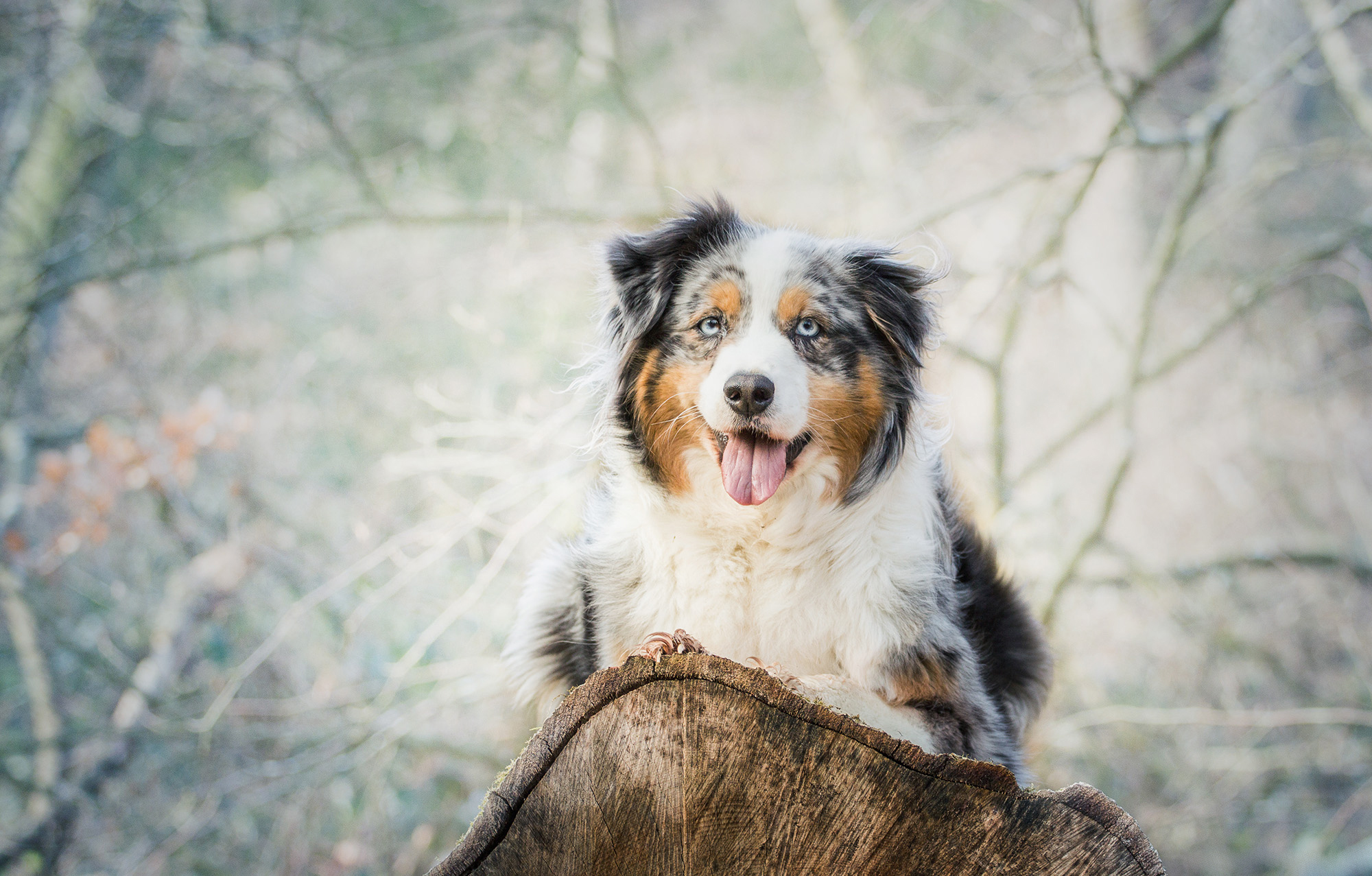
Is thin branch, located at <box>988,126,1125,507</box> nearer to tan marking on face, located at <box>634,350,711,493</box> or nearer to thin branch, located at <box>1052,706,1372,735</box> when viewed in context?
thin branch, located at <box>1052,706,1372,735</box>

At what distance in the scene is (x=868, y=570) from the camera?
2.34 m

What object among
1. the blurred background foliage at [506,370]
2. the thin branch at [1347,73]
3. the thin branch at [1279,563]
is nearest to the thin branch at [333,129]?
the blurred background foliage at [506,370]

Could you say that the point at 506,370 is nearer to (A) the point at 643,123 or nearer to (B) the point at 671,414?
(A) the point at 643,123

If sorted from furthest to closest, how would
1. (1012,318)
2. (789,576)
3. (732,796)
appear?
1. (1012,318)
2. (789,576)
3. (732,796)

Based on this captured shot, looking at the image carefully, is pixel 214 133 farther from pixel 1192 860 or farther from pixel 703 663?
pixel 1192 860

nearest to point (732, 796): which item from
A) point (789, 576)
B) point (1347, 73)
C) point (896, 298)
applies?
point (789, 576)

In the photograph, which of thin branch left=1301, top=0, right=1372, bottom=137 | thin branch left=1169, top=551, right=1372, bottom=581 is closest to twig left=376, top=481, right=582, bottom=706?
thin branch left=1169, top=551, right=1372, bottom=581

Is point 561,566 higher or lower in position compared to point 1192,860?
higher

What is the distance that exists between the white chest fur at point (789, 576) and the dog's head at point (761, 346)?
8 cm

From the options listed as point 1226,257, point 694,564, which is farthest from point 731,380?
point 1226,257

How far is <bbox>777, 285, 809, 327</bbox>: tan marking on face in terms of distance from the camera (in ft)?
7.88

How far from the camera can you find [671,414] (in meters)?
2.50

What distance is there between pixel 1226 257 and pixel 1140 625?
3.70m

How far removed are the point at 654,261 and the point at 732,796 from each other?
155cm
